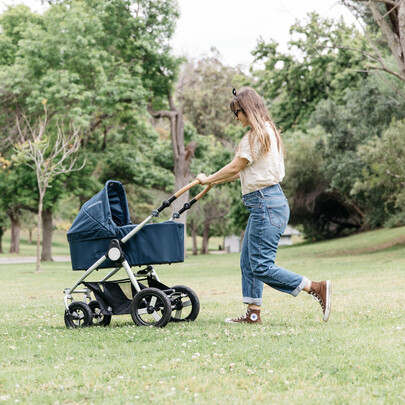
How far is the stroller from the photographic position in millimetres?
5590

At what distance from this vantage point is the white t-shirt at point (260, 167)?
5.41 meters

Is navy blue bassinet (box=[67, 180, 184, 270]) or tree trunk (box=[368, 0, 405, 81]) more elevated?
tree trunk (box=[368, 0, 405, 81])

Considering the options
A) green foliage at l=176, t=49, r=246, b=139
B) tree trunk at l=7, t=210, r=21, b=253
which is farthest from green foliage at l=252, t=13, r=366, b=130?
tree trunk at l=7, t=210, r=21, b=253

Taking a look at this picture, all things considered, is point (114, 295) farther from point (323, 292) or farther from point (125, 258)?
point (323, 292)

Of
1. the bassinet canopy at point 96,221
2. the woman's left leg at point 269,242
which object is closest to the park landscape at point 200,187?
the woman's left leg at point 269,242

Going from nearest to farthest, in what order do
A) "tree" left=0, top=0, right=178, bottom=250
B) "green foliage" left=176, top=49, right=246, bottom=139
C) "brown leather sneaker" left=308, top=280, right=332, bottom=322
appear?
"brown leather sneaker" left=308, top=280, right=332, bottom=322 → "tree" left=0, top=0, right=178, bottom=250 → "green foliage" left=176, top=49, right=246, bottom=139

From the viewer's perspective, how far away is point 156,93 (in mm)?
28016

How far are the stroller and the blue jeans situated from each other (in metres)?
0.60

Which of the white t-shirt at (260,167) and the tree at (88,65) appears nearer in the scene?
the white t-shirt at (260,167)

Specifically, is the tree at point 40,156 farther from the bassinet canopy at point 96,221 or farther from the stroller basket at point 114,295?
the stroller basket at point 114,295

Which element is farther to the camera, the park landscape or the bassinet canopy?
the bassinet canopy

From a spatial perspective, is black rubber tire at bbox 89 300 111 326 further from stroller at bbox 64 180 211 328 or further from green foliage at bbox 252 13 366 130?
green foliage at bbox 252 13 366 130

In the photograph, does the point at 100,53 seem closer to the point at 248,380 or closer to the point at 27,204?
the point at 27,204

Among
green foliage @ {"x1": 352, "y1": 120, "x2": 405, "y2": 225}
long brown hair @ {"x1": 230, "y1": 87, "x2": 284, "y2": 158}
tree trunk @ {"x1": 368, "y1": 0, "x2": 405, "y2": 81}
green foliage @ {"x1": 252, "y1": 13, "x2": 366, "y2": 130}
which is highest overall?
green foliage @ {"x1": 252, "y1": 13, "x2": 366, "y2": 130}
